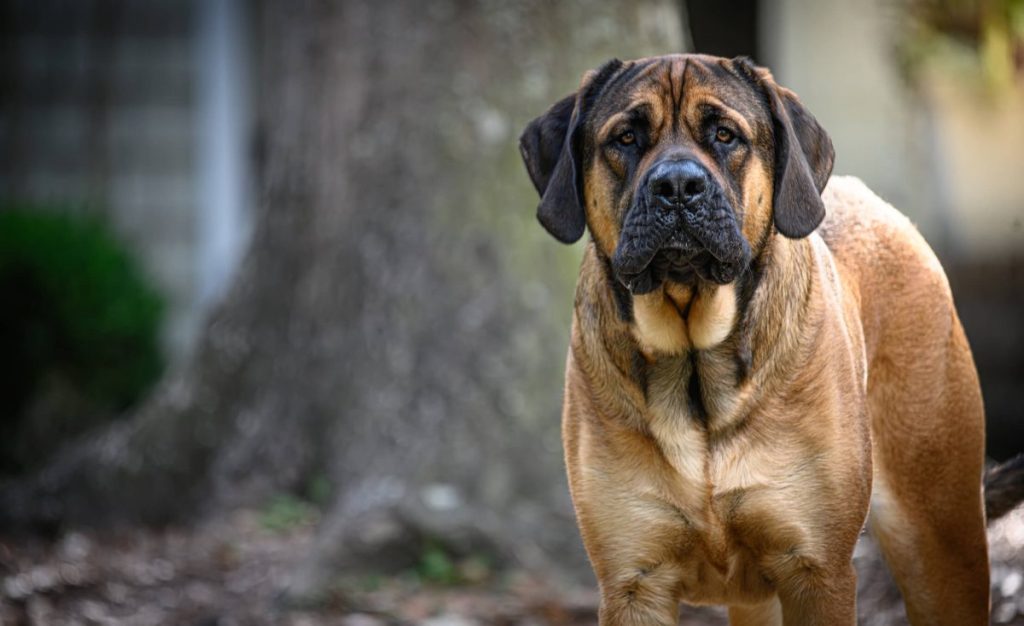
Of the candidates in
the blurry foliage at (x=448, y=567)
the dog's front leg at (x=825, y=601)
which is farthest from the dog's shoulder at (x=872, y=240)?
the blurry foliage at (x=448, y=567)

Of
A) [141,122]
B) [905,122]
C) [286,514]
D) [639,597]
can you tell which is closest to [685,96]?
[639,597]

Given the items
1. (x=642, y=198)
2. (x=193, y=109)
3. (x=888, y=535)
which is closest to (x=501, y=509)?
(x=888, y=535)

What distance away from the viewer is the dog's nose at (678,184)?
4.01 meters

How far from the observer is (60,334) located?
9.87 m

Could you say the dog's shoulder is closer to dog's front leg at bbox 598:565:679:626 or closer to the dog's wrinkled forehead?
the dog's wrinkled forehead

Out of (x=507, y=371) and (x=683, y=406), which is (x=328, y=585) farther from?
(x=683, y=406)

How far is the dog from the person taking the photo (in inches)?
162

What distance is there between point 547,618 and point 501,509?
689 mm

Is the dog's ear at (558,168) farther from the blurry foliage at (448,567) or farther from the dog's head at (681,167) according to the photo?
the blurry foliage at (448,567)

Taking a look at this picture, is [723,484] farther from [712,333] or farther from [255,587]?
[255,587]

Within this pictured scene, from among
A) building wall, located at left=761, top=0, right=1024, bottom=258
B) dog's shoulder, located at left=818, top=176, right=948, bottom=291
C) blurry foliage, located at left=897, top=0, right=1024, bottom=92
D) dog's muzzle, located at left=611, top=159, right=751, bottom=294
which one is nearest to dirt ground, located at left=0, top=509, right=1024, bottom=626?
dog's shoulder, located at left=818, top=176, right=948, bottom=291

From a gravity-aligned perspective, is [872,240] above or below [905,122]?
below

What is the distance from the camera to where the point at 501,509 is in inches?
265

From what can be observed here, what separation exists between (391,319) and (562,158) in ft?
9.75
